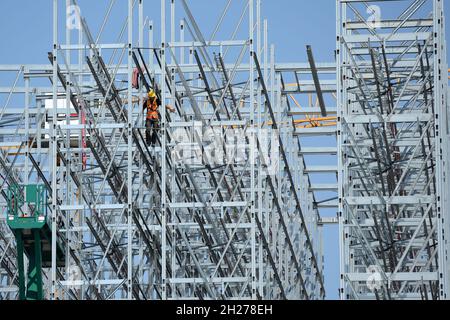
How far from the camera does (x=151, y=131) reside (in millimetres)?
43031

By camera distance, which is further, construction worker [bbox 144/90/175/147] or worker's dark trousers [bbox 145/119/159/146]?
worker's dark trousers [bbox 145/119/159/146]

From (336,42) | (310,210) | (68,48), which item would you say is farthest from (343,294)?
(310,210)

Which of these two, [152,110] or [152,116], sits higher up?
[152,110]

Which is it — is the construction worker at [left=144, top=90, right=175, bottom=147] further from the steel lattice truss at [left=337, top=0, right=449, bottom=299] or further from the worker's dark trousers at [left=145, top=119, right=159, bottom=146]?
the steel lattice truss at [left=337, top=0, right=449, bottom=299]

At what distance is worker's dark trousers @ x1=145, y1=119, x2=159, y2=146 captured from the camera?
42.7m

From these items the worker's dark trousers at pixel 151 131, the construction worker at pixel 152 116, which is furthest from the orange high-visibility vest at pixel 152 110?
the worker's dark trousers at pixel 151 131

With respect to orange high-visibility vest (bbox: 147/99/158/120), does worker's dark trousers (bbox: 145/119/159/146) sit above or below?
below

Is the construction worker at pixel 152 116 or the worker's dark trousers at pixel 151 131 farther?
the worker's dark trousers at pixel 151 131

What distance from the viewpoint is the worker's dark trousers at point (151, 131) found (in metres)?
42.7

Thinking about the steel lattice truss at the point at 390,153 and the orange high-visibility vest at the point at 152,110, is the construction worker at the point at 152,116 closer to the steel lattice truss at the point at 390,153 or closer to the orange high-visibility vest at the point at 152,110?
the orange high-visibility vest at the point at 152,110

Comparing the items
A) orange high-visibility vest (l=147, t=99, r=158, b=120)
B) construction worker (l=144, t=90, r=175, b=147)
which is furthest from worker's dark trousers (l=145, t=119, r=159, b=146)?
orange high-visibility vest (l=147, t=99, r=158, b=120)

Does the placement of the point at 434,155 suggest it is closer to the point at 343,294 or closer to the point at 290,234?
the point at 343,294

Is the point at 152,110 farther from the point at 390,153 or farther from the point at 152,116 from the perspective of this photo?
the point at 390,153

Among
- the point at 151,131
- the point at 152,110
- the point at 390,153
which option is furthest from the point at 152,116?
the point at 390,153
